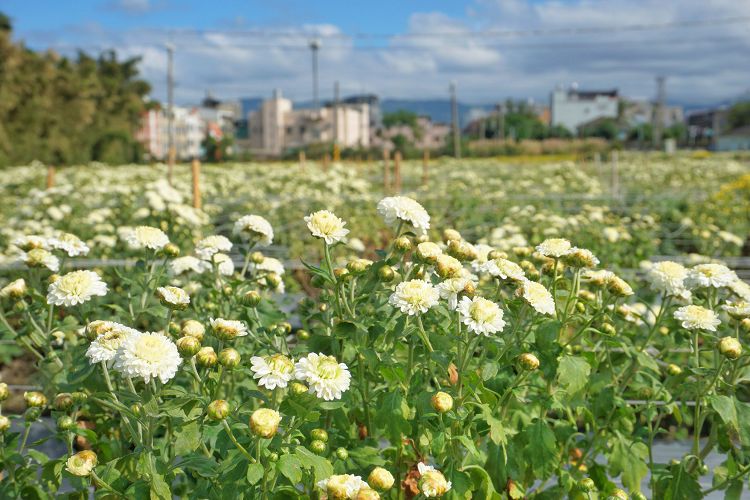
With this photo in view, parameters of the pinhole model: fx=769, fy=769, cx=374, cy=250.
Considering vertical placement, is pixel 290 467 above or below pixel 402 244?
below

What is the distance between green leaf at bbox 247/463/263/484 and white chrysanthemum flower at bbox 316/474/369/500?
6.0 inches

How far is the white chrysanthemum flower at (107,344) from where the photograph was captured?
1536 mm

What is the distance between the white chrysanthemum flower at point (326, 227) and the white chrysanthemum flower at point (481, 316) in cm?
42

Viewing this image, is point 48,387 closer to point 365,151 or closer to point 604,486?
point 604,486

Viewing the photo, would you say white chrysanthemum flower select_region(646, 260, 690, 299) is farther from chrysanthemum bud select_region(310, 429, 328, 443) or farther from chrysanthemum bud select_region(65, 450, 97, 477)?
chrysanthemum bud select_region(65, 450, 97, 477)

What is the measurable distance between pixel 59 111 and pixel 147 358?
3701 cm

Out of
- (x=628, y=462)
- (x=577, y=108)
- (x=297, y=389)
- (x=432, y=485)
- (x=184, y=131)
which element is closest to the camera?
(x=432, y=485)

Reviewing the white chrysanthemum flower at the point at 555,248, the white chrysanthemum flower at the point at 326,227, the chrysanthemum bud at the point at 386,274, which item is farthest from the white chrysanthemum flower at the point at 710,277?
the white chrysanthemum flower at the point at 326,227

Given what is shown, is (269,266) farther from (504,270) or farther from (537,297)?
(537,297)

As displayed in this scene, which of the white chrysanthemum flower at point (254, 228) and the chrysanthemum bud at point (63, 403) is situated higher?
the white chrysanthemum flower at point (254, 228)

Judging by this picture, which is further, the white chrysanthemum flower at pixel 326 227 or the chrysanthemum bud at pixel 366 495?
the white chrysanthemum flower at pixel 326 227

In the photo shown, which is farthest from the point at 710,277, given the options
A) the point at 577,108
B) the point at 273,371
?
the point at 577,108

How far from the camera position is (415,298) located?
172 centimetres

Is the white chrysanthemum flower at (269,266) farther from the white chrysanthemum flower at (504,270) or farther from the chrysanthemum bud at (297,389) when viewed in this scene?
the chrysanthemum bud at (297,389)
